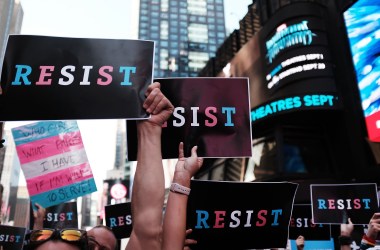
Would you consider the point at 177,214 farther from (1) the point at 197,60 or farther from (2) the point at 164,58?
(1) the point at 197,60

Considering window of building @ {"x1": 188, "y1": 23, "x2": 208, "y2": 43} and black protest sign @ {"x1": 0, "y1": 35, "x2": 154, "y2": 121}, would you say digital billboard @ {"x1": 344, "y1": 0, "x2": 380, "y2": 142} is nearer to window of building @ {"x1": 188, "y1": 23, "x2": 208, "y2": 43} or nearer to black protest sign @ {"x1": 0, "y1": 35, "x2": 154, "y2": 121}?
black protest sign @ {"x1": 0, "y1": 35, "x2": 154, "y2": 121}

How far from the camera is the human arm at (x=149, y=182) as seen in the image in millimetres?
2156

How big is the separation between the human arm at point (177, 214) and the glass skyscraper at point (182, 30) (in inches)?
4295

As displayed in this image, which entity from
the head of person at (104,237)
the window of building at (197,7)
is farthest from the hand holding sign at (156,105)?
the window of building at (197,7)

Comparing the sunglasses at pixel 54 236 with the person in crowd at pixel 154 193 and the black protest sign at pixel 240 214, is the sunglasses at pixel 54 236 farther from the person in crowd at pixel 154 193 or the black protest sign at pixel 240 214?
the black protest sign at pixel 240 214

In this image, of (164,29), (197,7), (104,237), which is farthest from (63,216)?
(197,7)

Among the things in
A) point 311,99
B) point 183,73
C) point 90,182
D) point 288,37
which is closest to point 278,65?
point 288,37

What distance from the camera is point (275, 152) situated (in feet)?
49.0

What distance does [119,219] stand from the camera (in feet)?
21.7

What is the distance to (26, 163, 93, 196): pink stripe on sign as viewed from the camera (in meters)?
5.72

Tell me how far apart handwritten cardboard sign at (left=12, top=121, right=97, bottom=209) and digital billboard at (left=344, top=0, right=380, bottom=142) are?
968cm

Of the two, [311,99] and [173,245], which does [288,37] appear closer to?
[311,99]

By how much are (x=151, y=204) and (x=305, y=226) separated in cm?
463

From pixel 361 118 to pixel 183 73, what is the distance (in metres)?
99.3
